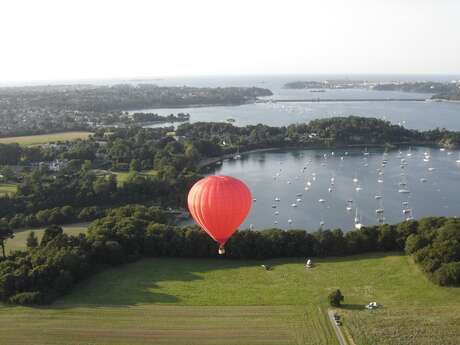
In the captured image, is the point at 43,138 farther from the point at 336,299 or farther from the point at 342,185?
the point at 336,299

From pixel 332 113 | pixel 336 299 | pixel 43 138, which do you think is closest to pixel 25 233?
pixel 336 299

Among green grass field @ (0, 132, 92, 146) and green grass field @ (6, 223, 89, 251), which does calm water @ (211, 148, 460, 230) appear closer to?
green grass field @ (6, 223, 89, 251)

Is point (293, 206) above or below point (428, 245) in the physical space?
below

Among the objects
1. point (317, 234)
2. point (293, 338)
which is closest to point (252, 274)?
point (317, 234)

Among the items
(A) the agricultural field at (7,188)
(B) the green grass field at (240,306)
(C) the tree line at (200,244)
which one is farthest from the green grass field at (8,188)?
(B) the green grass field at (240,306)

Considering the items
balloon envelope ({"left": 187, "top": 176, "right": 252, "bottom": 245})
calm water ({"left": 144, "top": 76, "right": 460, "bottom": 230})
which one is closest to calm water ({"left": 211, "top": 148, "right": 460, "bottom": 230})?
calm water ({"left": 144, "top": 76, "right": 460, "bottom": 230})

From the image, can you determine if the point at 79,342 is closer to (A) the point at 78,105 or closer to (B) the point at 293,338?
(B) the point at 293,338

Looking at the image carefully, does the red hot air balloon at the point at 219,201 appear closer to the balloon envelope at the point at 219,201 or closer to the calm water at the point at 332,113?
the balloon envelope at the point at 219,201

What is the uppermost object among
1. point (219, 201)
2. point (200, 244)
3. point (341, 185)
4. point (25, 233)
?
point (219, 201)
